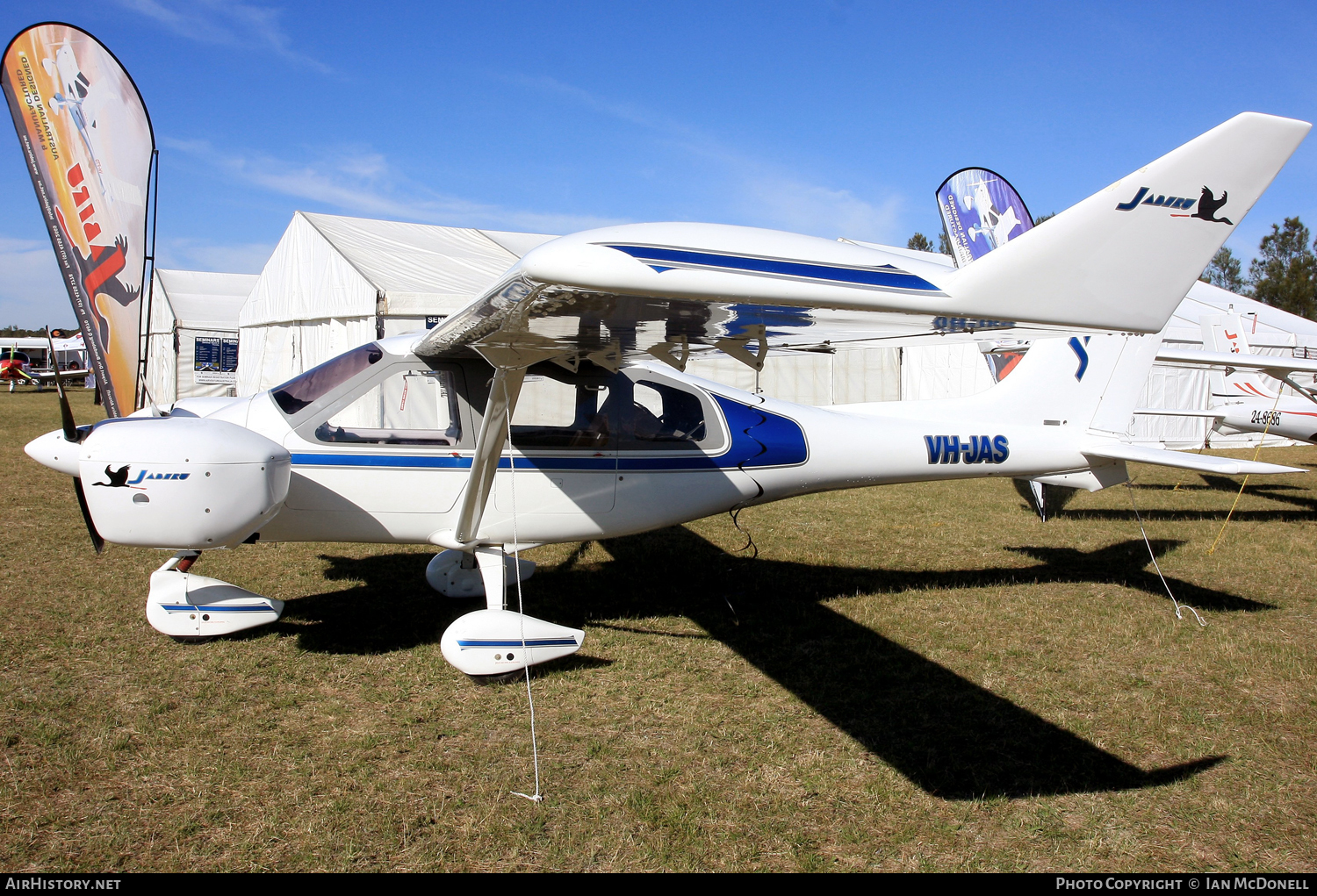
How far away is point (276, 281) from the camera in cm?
1925

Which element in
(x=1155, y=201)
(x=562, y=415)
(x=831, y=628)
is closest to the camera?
(x=1155, y=201)

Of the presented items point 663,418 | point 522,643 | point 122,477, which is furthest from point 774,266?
point 663,418

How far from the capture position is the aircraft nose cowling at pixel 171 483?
12.2ft

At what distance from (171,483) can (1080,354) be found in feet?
22.5

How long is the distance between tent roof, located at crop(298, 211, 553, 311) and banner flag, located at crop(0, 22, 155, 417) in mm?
7262

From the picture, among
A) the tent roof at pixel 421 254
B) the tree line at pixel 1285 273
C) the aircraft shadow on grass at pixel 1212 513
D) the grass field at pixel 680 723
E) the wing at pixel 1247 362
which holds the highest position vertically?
the tree line at pixel 1285 273

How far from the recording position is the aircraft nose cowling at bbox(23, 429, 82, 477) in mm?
4445

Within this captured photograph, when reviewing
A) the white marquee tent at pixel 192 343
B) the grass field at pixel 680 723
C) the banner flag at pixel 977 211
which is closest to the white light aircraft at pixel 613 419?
the grass field at pixel 680 723

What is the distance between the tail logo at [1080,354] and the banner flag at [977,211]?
7.32 m

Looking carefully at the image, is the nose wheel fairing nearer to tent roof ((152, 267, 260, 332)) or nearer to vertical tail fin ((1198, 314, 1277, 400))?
vertical tail fin ((1198, 314, 1277, 400))

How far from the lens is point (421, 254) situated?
54.4 ft

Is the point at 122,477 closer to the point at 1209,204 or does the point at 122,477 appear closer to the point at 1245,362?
the point at 1209,204

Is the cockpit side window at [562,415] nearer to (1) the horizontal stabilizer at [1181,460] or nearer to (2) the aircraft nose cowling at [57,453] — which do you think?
(2) the aircraft nose cowling at [57,453]
